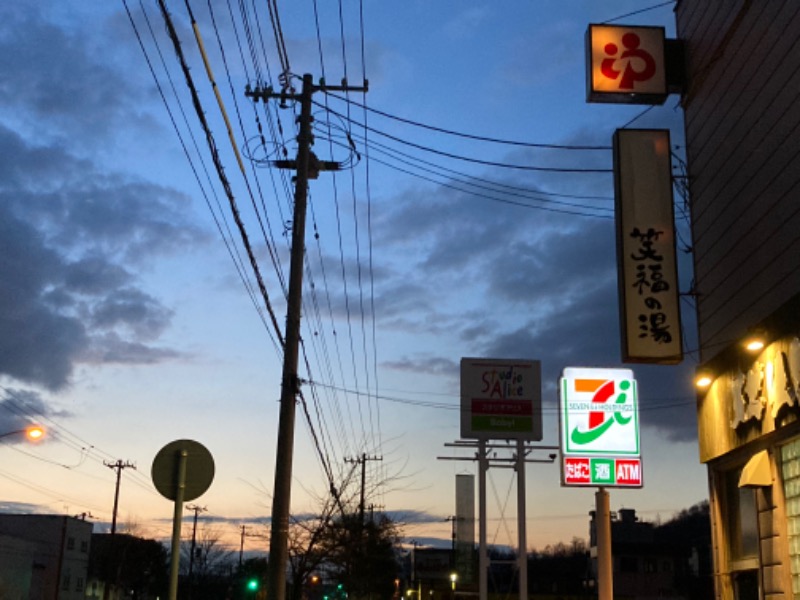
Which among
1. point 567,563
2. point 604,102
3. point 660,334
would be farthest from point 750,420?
point 567,563

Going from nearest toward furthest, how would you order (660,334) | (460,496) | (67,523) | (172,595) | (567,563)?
(172,595) → (660,334) → (460,496) → (67,523) → (567,563)

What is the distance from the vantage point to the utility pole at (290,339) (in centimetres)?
1589

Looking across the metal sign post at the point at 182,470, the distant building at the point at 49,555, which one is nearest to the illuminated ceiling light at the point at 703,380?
the metal sign post at the point at 182,470

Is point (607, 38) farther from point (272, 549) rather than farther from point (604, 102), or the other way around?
point (272, 549)

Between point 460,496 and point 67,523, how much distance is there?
31293 millimetres

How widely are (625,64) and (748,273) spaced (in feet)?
16.2

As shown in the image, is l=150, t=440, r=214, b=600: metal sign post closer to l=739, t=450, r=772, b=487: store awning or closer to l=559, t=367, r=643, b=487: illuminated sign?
l=739, t=450, r=772, b=487: store awning

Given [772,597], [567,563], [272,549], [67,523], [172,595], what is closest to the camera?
[172,595]

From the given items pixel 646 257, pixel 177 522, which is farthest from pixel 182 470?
pixel 646 257

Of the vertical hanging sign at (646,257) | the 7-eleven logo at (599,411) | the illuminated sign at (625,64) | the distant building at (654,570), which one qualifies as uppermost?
the illuminated sign at (625,64)

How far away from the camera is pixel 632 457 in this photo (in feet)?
53.9

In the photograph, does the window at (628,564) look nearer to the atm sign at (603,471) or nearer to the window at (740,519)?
the atm sign at (603,471)

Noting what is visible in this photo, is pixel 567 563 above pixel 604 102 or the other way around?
the other way around

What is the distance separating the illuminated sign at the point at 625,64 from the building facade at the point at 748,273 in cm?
59
